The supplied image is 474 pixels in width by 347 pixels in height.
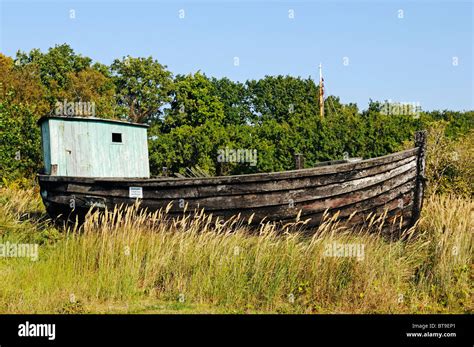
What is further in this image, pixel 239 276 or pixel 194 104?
pixel 194 104

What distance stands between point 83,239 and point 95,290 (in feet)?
4.16

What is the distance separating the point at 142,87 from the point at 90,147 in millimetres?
31474

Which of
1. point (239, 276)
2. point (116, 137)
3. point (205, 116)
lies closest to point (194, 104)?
point (205, 116)

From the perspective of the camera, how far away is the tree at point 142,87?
42688 millimetres

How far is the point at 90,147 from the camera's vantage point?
12.6 meters

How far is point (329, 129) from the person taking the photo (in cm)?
2375

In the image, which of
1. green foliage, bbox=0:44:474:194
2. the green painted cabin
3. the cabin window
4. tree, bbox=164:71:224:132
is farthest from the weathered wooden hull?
tree, bbox=164:71:224:132

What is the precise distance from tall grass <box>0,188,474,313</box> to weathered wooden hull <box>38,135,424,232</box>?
1.33 meters

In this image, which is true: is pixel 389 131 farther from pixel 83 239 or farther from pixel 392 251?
pixel 83 239

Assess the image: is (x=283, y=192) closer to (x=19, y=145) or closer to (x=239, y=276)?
(x=239, y=276)

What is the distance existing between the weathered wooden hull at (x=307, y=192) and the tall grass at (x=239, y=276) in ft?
4.35

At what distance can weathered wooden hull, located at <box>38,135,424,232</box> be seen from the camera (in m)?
9.34

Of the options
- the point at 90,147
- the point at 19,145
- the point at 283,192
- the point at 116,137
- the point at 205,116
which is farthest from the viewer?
the point at 205,116

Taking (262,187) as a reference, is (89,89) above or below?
above
